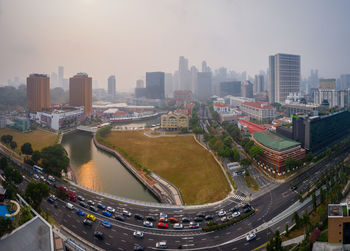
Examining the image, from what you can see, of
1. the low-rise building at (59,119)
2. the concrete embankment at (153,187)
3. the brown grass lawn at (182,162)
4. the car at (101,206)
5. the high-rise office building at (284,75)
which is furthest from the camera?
the high-rise office building at (284,75)

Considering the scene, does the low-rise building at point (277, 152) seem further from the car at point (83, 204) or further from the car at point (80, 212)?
the car at point (80, 212)

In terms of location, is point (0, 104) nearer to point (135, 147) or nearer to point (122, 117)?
point (122, 117)

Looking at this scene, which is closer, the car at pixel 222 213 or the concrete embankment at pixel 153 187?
the car at pixel 222 213

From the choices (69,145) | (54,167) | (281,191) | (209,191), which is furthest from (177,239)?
(69,145)

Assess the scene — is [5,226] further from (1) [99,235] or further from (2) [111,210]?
(2) [111,210]

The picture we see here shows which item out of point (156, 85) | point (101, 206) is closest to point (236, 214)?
point (101, 206)

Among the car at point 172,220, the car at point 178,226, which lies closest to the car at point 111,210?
the car at point 172,220

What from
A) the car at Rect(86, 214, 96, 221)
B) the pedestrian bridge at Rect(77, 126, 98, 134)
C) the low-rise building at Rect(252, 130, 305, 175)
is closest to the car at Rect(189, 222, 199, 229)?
the car at Rect(86, 214, 96, 221)
